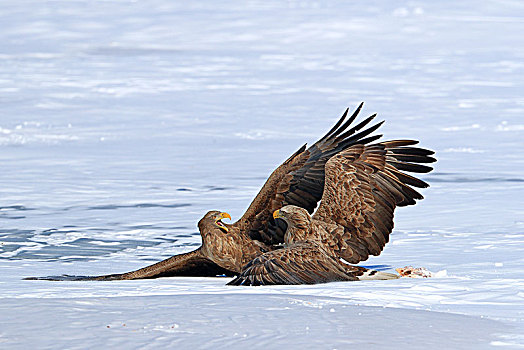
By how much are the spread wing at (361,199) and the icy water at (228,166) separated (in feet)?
1.44

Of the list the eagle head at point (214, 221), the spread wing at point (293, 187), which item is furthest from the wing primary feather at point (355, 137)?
the eagle head at point (214, 221)

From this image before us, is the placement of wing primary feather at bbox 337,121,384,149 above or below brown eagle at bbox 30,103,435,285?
above

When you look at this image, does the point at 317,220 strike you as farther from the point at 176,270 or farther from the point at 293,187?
the point at 176,270

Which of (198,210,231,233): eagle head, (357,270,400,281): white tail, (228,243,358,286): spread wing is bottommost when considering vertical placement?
(357,270,400,281): white tail

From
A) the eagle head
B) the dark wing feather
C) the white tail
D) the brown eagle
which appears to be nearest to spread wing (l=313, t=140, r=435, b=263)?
the brown eagle

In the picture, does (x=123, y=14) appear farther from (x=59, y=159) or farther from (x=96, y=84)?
(x=59, y=159)

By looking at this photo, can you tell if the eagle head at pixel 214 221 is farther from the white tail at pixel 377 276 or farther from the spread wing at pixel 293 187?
the white tail at pixel 377 276

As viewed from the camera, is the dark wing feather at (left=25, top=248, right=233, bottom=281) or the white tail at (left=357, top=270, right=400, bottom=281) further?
the dark wing feather at (left=25, top=248, right=233, bottom=281)

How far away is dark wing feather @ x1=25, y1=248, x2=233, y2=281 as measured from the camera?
688 cm

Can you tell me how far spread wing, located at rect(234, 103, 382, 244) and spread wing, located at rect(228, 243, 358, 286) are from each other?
0.65 meters

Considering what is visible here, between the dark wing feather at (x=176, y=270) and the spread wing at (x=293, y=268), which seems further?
the dark wing feather at (x=176, y=270)

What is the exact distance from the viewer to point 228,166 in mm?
14297

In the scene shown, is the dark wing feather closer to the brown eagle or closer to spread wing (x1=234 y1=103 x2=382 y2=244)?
the brown eagle

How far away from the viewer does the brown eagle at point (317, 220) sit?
6.60 m
